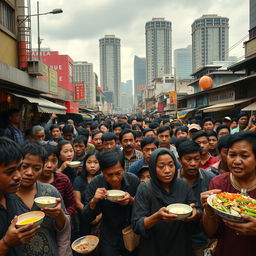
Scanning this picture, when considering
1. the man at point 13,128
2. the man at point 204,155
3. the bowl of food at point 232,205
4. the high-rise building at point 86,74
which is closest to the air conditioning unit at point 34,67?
the man at point 13,128

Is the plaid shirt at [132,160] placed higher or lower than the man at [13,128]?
lower

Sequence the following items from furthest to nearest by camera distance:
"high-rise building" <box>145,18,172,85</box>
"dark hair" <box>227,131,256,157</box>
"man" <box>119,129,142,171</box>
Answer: "high-rise building" <box>145,18,172,85</box>, "man" <box>119,129,142,171</box>, "dark hair" <box>227,131,256,157</box>

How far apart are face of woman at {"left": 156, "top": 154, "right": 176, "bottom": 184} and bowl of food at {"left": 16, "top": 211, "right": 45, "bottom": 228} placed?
4.25 ft

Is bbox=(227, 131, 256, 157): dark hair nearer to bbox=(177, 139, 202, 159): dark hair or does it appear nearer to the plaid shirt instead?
bbox=(177, 139, 202, 159): dark hair

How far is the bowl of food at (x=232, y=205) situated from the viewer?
188cm

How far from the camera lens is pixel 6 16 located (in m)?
10.5

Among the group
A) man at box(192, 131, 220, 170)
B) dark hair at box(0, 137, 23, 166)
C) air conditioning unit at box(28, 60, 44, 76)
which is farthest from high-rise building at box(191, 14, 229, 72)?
dark hair at box(0, 137, 23, 166)

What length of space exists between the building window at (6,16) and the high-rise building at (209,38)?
80912 millimetres

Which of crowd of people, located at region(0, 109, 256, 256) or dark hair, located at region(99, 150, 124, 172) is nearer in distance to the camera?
crowd of people, located at region(0, 109, 256, 256)

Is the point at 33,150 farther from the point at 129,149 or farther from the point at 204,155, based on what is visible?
the point at 204,155

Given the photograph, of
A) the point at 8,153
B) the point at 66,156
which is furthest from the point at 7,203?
the point at 66,156

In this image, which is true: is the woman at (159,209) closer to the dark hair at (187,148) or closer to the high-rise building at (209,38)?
the dark hair at (187,148)

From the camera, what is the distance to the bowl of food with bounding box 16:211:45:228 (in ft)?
6.25

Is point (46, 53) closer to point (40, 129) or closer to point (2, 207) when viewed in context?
point (40, 129)
